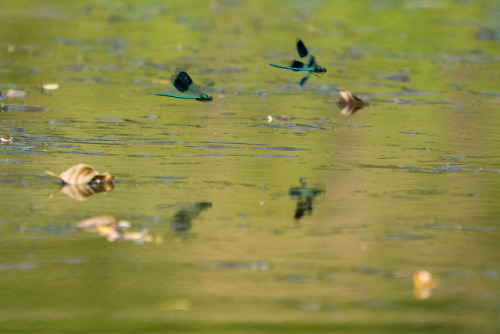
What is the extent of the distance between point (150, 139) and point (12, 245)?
2.67 metres

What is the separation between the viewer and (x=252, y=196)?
512cm

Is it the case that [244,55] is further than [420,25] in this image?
No

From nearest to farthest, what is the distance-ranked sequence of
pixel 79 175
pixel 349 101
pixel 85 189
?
pixel 85 189
pixel 79 175
pixel 349 101

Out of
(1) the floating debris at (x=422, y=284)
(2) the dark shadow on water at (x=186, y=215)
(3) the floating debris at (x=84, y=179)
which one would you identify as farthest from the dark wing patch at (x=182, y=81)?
(1) the floating debris at (x=422, y=284)

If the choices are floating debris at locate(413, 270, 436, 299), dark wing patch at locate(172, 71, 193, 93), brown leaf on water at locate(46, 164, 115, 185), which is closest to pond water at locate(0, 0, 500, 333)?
floating debris at locate(413, 270, 436, 299)

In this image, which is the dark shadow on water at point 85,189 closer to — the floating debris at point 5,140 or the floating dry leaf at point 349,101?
the floating debris at point 5,140

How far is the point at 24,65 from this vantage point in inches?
424

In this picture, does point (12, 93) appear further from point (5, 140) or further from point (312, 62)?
point (312, 62)

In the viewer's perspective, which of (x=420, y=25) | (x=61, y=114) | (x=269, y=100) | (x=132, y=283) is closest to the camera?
(x=132, y=283)

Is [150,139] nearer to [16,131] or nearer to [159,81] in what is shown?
Answer: [16,131]

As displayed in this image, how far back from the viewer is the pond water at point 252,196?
346 centimetres

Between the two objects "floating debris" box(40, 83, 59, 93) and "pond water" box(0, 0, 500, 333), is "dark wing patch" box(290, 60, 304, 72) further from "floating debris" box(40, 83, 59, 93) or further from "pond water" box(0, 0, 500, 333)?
"floating debris" box(40, 83, 59, 93)

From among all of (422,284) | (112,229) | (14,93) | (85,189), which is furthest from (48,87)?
(422,284)

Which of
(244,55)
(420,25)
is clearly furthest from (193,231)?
(420,25)
